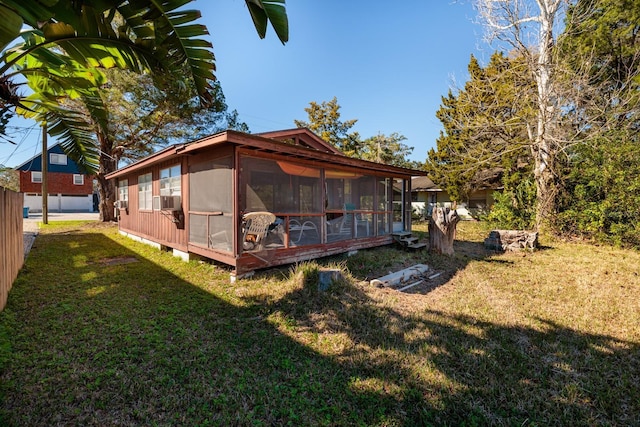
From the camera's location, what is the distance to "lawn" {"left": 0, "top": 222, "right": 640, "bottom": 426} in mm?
2383

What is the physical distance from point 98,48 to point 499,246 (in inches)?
467

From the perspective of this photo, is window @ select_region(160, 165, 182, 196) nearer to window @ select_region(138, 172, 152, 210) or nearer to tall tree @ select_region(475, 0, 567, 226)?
window @ select_region(138, 172, 152, 210)

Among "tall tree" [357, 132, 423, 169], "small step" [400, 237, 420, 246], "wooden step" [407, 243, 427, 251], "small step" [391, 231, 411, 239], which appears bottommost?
"wooden step" [407, 243, 427, 251]

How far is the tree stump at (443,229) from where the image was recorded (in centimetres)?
870

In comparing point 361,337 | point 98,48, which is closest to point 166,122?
point 98,48

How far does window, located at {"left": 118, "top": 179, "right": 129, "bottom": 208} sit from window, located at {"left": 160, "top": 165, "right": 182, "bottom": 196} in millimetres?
4761

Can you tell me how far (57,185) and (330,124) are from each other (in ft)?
104

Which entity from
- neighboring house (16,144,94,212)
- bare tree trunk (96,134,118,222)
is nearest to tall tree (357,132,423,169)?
bare tree trunk (96,134,118,222)

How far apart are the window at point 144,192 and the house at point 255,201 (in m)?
0.04

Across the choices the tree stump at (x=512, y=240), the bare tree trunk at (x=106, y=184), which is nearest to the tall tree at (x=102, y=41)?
the tree stump at (x=512, y=240)

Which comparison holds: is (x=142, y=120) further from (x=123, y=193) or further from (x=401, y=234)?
(x=401, y=234)

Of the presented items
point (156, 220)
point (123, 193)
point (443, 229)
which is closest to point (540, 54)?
point (443, 229)

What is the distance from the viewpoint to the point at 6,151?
162 inches

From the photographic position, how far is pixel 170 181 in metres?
8.44
